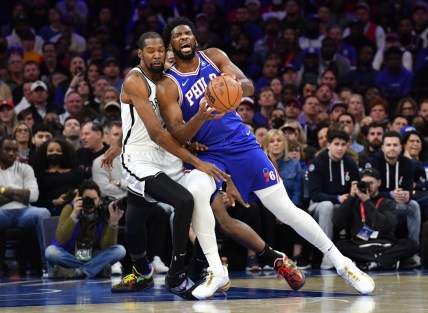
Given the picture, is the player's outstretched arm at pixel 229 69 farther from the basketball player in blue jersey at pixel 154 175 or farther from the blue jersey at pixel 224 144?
the basketball player in blue jersey at pixel 154 175

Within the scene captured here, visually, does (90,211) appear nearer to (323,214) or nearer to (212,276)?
(323,214)

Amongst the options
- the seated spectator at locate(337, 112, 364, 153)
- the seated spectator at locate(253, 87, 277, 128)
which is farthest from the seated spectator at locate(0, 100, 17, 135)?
the seated spectator at locate(337, 112, 364, 153)

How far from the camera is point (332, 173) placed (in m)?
11.4

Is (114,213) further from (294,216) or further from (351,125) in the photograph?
(351,125)

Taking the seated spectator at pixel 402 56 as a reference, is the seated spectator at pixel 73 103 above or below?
below

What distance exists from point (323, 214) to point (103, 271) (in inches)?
101

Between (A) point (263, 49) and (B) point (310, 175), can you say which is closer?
(B) point (310, 175)

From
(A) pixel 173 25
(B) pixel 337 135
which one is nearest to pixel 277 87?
(B) pixel 337 135

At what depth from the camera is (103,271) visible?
1032 cm

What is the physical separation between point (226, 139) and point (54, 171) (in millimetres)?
4197

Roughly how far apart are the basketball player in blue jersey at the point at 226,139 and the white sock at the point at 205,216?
0.24 m

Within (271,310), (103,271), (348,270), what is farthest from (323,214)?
(271,310)

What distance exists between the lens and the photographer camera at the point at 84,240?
1019 cm

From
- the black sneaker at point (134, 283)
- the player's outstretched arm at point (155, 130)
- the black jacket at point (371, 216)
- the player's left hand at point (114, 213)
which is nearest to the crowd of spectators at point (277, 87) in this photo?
the black jacket at point (371, 216)
